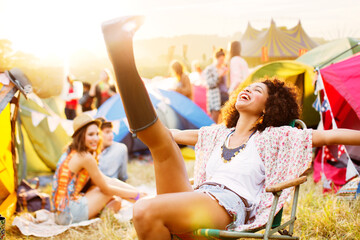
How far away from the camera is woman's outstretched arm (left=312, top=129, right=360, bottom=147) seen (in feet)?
5.81

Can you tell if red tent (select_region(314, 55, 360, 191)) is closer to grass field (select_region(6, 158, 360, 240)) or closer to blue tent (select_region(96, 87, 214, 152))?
grass field (select_region(6, 158, 360, 240))

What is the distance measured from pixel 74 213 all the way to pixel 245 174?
1.59 m

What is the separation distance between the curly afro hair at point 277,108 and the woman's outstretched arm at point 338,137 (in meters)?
0.26

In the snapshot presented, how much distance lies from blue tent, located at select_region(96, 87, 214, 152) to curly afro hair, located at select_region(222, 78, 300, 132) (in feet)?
9.48

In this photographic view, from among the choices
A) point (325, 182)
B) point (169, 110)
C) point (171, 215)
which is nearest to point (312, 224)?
point (325, 182)

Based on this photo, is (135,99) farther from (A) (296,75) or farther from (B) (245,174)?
(A) (296,75)

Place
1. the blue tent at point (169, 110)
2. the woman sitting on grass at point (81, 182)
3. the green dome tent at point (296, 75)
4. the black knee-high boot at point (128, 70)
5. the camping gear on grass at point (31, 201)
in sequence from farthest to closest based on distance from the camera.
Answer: the blue tent at point (169, 110)
the green dome tent at point (296, 75)
the camping gear on grass at point (31, 201)
the woman sitting on grass at point (81, 182)
the black knee-high boot at point (128, 70)

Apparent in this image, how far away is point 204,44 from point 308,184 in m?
17.2

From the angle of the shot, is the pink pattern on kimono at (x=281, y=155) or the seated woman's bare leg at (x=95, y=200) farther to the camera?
the seated woman's bare leg at (x=95, y=200)

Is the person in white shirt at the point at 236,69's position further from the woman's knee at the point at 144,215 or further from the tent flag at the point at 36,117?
the woman's knee at the point at 144,215

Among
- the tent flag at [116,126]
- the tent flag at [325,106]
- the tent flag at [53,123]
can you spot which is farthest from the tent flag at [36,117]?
the tent flag at [325,106]

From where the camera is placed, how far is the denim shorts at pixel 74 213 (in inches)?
118

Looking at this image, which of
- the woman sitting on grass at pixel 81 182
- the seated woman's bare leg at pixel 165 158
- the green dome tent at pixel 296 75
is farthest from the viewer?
the green dome tent at pixel 296 75

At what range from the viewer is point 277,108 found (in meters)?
2.11
